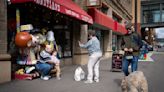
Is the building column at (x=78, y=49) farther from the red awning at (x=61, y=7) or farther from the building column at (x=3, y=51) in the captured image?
the building column at (x=3, y=51)

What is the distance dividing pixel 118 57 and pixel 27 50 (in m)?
5.08

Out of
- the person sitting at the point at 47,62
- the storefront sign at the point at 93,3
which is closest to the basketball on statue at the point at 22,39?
the person sitting at the point at 47,62

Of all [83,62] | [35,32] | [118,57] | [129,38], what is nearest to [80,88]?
[129,38]

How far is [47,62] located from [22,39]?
124 cm

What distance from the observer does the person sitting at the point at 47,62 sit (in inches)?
432

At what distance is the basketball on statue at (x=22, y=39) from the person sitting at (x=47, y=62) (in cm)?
84

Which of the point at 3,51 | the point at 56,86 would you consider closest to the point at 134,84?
the point at 56,86

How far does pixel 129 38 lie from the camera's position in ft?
32.1

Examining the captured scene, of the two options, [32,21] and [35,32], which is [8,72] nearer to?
[35,32]

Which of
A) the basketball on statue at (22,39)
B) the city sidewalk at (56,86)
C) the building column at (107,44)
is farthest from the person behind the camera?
the building column at (107,44)

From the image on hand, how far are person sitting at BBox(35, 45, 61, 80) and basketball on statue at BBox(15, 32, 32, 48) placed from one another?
2.76 ft

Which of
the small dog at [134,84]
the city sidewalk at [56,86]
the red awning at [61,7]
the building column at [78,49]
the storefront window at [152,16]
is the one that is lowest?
the city sidewalk at [56,86]

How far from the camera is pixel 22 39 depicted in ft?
34.6

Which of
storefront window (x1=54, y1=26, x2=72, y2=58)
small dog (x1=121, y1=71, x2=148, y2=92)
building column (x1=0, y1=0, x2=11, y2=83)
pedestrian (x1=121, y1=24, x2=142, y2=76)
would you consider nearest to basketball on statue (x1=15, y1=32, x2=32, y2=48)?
building column (x1=0, y1=0, x2=11, y2=83)
